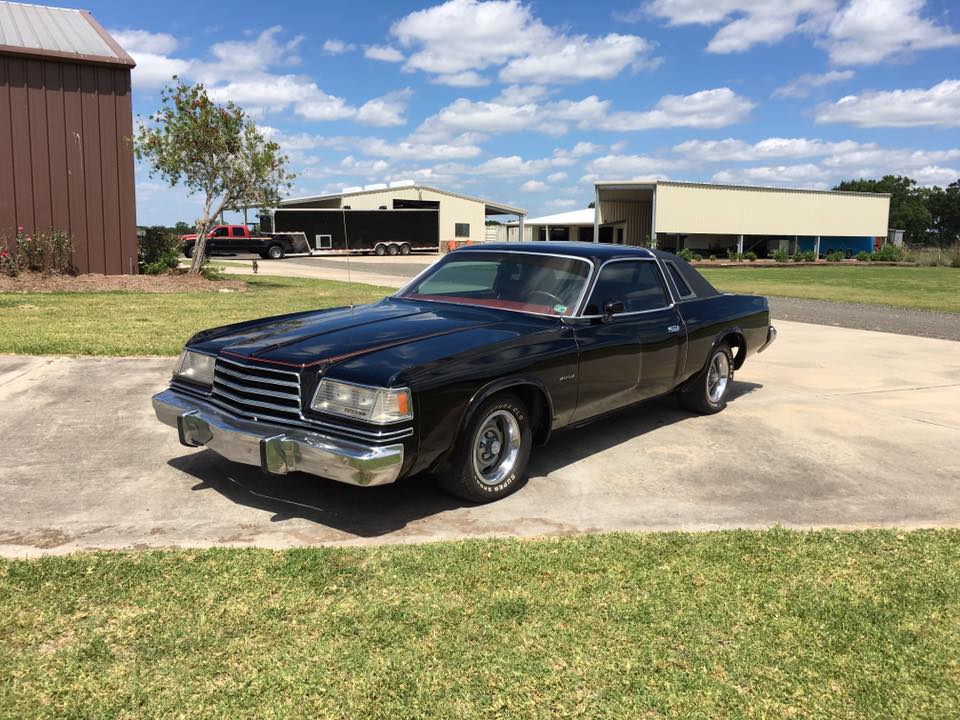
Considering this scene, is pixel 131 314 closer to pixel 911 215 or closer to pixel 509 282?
pixel 509 282

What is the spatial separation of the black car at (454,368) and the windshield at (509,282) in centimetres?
1

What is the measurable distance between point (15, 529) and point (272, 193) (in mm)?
15071

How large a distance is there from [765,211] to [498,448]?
4709 centimetres

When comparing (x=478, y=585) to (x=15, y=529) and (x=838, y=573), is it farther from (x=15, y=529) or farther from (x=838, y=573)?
(x=15, y=529)

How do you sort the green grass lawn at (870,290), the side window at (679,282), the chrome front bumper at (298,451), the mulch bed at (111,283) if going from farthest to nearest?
the green grass lawn at (870,290) < the mulch bed at (111,283) < the side window at (679,282) < the chrome front bumper at (298,451)

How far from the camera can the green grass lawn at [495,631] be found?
261 centimetres

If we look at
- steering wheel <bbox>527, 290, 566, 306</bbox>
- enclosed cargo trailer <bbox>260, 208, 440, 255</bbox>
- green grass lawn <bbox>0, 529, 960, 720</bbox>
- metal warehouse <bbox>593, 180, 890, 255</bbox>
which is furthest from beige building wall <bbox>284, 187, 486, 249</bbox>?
green grass lawn <bbox>0, 529, 960, 720</bbox>

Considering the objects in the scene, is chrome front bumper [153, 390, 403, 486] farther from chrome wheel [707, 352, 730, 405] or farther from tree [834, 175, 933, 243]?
tree [834, 175, 933, 243]

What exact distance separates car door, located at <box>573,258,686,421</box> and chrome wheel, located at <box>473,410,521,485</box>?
63 cm

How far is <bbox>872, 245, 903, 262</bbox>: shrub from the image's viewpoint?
153 ft

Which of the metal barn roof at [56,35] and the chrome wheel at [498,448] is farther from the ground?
the metal barn roof at [56,35]

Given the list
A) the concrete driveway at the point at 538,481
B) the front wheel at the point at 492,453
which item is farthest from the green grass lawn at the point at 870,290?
the front wheel at the point at 492,453

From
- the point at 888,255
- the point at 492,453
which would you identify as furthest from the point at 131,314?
the point at 888,255

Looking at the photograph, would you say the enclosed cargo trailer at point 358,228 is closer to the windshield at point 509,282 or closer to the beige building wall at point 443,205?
the beige building wall at point 443,205
